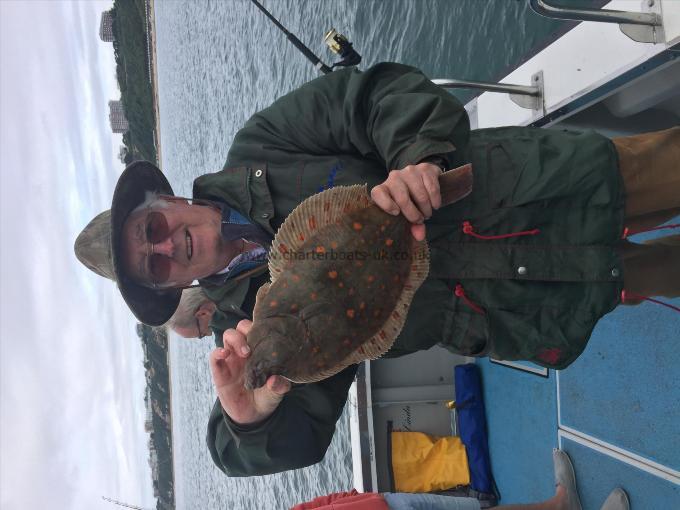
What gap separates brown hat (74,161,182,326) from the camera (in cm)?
262

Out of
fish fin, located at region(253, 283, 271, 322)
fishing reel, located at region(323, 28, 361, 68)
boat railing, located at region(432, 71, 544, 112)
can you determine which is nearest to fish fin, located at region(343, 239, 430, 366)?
fish fin, located at region(253, 283, 271, 322)

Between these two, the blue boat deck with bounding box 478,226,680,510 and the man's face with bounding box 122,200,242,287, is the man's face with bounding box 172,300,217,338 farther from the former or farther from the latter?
the blue boat deck with bounding box 478,226,680,510

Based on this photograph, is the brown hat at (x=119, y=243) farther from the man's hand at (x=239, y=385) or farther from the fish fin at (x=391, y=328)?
the fish fin at (x=391, y=328)

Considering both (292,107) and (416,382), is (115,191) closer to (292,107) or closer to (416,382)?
(292,107)

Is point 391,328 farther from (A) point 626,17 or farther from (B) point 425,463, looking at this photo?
(B) point 425,463

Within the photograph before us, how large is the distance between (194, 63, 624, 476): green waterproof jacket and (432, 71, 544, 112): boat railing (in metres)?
1.30

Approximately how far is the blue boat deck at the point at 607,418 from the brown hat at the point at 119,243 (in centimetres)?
324

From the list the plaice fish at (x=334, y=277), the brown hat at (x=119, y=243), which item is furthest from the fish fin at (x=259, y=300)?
the brown hat at (x=119, y=243)

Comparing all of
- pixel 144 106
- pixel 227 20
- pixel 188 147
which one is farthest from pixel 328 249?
pixel 144 106

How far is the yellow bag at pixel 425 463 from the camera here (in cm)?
538

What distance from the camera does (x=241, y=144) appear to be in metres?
2.62

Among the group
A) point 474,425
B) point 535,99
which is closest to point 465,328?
point 535,99

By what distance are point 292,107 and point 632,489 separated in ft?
11.5

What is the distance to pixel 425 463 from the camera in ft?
17.7
